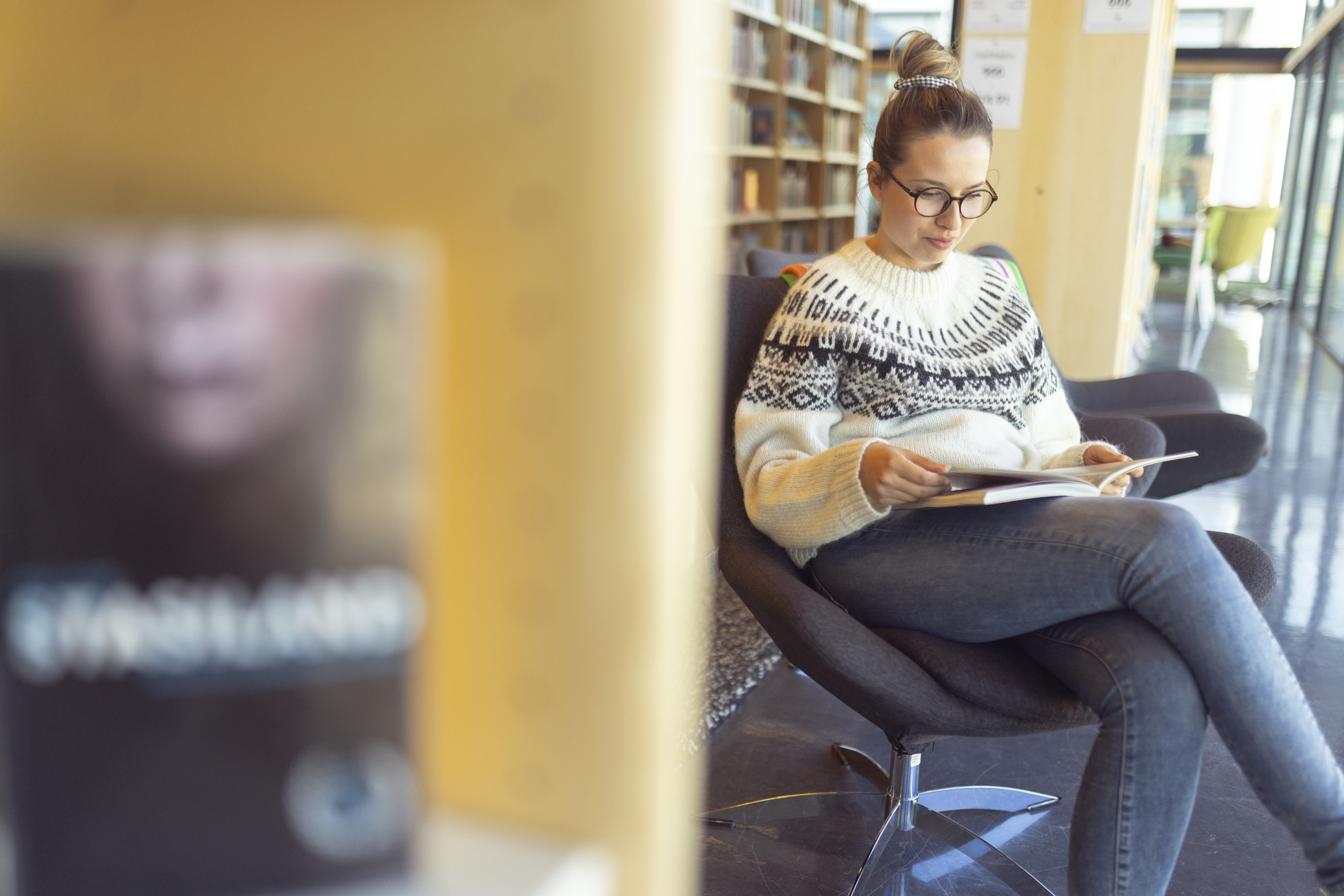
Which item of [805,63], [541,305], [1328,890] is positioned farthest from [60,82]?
[805,63]

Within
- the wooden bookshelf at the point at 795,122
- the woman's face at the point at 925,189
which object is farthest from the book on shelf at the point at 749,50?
the woman's face at the point at 925,189

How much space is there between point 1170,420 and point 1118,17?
1701mm

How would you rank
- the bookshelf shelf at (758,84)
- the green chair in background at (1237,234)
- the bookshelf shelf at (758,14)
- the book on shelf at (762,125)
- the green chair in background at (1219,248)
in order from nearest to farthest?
the bookshelf shelf at (758,14) < the bookshelf shelf at (758,84) < the book on shelf at (762,125) < the green chair in background at (1219,248) < the green chair in background at (1237,234)

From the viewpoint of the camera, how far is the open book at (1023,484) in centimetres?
116

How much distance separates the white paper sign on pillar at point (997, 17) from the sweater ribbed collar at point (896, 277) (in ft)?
5.88

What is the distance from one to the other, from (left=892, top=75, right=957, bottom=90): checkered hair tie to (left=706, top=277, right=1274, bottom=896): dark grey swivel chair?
1.49 ft

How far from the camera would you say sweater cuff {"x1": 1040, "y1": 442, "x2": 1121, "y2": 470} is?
158 cm

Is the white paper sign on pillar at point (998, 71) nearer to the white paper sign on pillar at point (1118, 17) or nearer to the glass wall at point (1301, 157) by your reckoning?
the white paper sign on pillar at point (1118, 17)

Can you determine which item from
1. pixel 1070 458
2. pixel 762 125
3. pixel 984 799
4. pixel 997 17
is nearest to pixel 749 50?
pixel 762 125

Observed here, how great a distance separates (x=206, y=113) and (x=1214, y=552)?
3.96ft

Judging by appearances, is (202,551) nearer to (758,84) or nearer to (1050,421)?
(1050,421)

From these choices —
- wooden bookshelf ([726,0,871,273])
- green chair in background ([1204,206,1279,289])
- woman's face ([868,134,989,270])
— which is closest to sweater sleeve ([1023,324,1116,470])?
woman's face ([868,134,989,270])

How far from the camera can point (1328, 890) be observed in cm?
113

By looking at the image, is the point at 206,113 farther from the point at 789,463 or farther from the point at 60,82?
the point at 789,463
